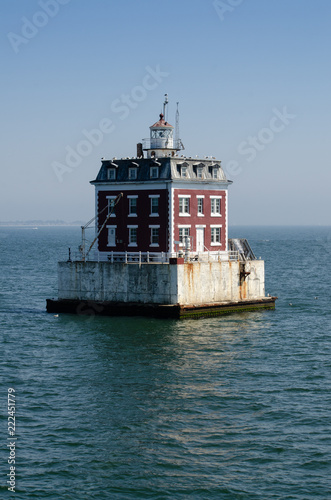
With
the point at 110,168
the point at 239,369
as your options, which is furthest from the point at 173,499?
the point at 110,168

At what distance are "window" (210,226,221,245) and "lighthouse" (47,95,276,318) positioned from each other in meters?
0.07

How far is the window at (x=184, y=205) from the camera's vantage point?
5247cm

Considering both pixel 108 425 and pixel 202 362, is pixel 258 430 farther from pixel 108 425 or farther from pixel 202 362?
pixel 202 362

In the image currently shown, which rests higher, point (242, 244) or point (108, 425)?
point (242, 244)

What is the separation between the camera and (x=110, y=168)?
A: 54.7 meters

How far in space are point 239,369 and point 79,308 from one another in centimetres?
1840

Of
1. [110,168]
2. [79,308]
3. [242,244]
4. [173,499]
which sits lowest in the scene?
[173,499]

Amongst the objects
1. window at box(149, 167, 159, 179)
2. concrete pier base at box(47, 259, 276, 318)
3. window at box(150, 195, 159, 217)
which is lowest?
concrete pier base at box(47, 259, 276, 318)

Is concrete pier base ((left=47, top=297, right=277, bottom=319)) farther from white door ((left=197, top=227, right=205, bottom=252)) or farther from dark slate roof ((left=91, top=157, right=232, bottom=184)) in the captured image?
dark slate roof ((left=91, top=157, right=232, bottom=184))

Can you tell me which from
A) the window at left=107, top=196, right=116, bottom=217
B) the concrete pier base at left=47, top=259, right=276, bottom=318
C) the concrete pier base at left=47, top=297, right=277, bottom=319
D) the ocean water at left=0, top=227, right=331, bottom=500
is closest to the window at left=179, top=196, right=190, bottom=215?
the concrete pier base at left=47, top=259, right=276, bottom=318

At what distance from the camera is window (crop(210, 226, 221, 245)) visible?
5481 centimetres

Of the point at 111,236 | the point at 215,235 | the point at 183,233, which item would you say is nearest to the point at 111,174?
the point at 111,236

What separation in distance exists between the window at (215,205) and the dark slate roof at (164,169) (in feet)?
4.37

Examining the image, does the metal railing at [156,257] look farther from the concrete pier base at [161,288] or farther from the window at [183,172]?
the window at [183,172]
